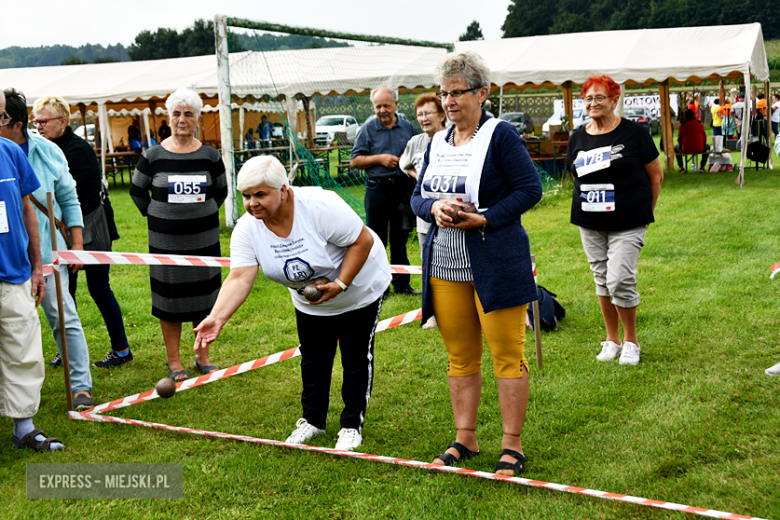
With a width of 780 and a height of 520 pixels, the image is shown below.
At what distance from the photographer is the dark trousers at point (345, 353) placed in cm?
382

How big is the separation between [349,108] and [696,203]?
22.0ft

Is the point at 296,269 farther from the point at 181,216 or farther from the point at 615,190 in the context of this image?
the point at 615,190

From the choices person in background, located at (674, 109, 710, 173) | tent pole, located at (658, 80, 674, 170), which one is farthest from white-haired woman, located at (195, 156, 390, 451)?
tent pole, located at (658, 80, 674, 170)

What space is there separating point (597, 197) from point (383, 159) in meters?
2.52

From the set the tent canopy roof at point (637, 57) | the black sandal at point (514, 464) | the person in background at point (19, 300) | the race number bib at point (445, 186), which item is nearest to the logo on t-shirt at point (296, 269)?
the race number bib at point (445, 186)

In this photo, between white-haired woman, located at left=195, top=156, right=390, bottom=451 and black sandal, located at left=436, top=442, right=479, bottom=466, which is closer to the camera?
white-haired woman, located at left=195, top=156, right=390, bottom=451

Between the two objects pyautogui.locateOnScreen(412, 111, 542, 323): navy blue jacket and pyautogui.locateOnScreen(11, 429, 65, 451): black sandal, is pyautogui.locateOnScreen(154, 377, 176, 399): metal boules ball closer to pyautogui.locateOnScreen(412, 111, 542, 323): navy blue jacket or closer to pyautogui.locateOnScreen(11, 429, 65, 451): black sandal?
pyautogui.locateOnScreen(11, 429, 65, 451): black sandal

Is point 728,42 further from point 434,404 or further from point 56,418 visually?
point 56,418

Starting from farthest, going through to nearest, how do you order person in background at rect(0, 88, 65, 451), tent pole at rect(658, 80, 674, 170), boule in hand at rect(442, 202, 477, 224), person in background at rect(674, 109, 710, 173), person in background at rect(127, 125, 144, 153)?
1. person in background at rect(127, 125, 144, 153)
2. tent pole at rect(658, 80, 674, 170)
3. person in background at rect(674, 109, 710, 173)
4. person in background at rect(0, 88, 65, 451)
5. boule in hand at rect(442, 202, 477, 224)

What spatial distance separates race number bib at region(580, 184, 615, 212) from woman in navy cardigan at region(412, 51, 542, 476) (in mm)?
1819

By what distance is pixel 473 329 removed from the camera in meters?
3.46

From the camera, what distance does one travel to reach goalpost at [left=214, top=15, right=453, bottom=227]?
10.4 metres

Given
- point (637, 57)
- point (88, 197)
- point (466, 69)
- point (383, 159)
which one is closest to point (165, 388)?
point (88, 197)

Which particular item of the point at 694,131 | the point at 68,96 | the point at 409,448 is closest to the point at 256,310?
the point at 409,448
